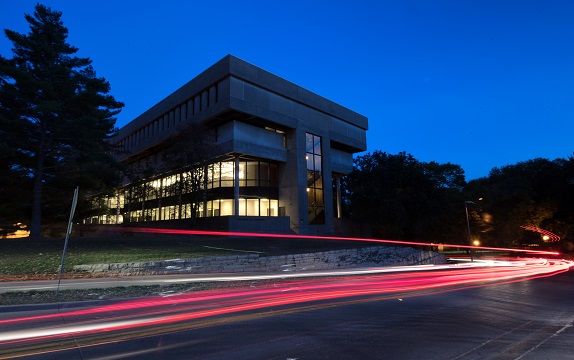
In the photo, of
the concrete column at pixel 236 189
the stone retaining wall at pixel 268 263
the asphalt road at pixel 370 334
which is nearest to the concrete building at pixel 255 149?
the concrete column at pixel 236 189

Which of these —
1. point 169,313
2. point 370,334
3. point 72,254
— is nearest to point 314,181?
point 72,254

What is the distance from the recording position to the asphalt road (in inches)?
203

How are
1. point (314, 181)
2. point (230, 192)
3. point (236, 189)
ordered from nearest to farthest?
point (236, 189) → point (230, 192) → point (314, 181)

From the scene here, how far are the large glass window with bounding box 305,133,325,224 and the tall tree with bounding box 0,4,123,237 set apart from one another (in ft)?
69.9

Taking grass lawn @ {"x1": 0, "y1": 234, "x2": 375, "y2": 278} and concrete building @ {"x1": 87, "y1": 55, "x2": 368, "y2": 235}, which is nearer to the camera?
grass lawn @ {"x1": 0, "y1": 234, "x2": 375, "y2": 278}

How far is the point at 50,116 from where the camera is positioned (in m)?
24.8

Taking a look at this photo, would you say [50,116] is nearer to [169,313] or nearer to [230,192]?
[230,192]

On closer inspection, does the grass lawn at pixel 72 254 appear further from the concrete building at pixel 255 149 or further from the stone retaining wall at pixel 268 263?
the concrete building at pixel 255 149

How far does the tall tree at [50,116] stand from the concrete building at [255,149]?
349 inches

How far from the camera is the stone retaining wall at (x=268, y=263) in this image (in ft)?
51.9

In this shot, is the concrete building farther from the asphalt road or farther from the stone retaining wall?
the asphalt road

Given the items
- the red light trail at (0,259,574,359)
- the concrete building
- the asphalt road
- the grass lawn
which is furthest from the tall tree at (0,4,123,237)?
the asphalt road

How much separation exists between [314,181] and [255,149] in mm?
8795

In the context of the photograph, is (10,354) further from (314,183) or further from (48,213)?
(314,183)
